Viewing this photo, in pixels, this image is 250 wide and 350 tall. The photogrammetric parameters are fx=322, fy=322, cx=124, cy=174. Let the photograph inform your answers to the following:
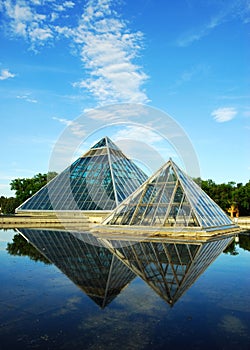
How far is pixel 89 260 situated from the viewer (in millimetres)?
15969

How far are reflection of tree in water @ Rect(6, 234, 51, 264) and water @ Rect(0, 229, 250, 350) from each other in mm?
184

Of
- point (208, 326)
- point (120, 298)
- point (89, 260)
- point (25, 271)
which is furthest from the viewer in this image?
point (89, 260)

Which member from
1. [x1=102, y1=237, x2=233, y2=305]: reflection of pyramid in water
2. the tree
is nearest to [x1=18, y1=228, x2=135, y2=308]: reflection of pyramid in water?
[x1=102, y1=237, x2=233, y2=305]: reflection of pyramid in water

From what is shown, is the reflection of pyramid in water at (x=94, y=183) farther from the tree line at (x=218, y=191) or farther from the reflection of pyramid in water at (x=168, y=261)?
the reflection of pyramid in water at (x=168, y=261)

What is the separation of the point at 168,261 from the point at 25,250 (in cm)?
931

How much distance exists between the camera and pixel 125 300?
9.77 m

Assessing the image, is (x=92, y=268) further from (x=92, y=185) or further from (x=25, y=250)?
(x=92, y=185)

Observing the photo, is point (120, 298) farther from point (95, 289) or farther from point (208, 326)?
point (208, 326)

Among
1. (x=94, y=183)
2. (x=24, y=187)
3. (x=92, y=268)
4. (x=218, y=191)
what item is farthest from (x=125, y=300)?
(x=24, y=187)

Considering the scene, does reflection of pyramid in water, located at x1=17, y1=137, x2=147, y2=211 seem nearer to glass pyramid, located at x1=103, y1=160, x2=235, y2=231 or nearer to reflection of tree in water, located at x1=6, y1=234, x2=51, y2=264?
glass pyramid, located at x1=103, y1=160, x2=235, y2=231

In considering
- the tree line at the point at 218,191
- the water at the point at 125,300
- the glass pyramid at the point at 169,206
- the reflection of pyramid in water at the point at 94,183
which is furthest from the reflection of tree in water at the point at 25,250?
the tree line at the point at 218,191

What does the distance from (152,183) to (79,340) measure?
990 inches

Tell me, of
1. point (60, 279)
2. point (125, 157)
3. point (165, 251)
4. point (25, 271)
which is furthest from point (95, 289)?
point (125, 157)

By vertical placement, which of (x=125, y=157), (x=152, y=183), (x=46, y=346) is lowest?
(x=46, y=346)
